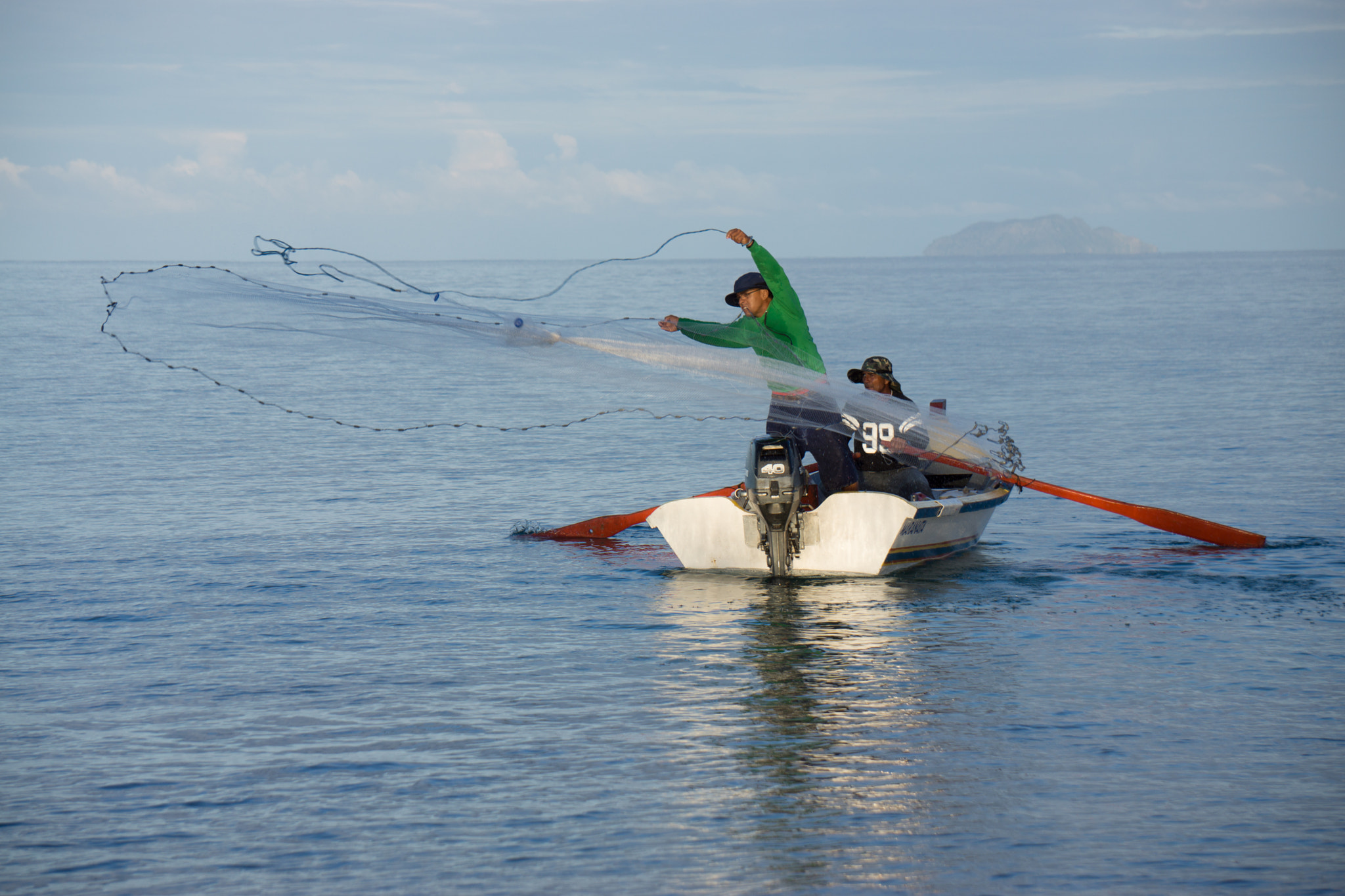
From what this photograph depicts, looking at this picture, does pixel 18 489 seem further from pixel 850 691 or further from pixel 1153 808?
pixel 1153 808

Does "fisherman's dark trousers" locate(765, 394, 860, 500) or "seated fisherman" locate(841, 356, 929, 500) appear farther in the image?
"seated fisherman" locate(841, 356, 929, 500)

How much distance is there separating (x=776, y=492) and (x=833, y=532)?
107 centimetres

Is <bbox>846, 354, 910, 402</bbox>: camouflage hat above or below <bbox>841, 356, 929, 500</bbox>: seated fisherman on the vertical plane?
above

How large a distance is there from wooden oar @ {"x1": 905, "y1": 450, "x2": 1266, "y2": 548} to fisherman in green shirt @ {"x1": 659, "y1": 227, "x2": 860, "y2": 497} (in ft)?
8.38

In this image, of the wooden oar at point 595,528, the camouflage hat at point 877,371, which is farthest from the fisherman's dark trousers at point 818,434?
the wooden oar at point 595,528

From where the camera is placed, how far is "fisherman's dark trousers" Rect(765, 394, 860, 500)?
1371 cm

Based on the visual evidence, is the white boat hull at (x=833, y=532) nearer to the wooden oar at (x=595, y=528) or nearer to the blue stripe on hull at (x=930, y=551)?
the blue stripe on hull at (x=930, y=551)

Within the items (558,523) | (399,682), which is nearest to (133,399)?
(558,523)

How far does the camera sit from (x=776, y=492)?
44.4ft

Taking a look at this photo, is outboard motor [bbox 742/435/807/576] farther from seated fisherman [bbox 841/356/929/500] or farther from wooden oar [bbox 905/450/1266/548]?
wooden oar [bbox 905/450/1266/548]

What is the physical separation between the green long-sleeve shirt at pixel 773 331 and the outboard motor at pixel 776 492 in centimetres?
Result: 87

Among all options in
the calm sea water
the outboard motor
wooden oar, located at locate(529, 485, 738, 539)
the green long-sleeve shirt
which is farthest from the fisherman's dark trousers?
wooden oar, located at locate(529, 485, 738, 539)

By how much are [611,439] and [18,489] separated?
1216cm

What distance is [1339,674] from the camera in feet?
35.8
